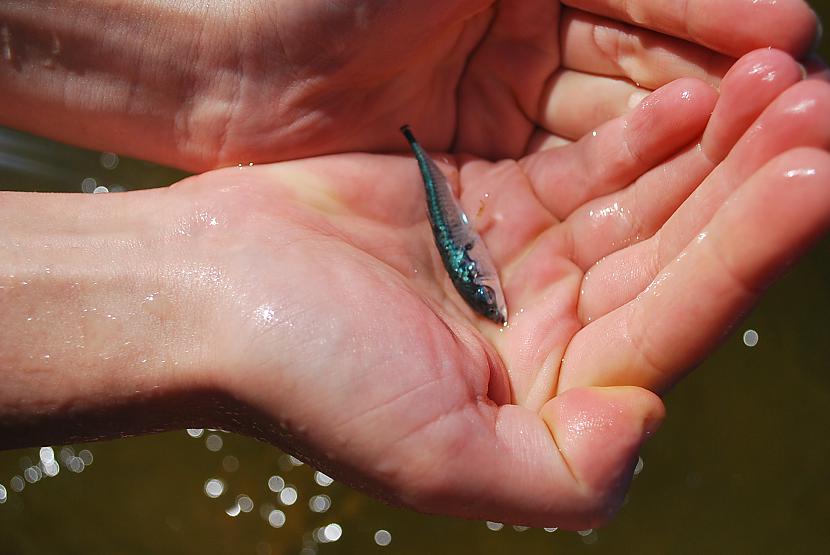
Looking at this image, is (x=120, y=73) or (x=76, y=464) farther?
(x=76, y=464)

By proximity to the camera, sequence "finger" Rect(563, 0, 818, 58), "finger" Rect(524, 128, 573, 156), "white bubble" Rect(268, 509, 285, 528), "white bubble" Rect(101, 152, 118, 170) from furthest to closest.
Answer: "white bubble" Rect(101, 152, 118, 170) < "white bubble" Rect(268, 509, 285, 528) < "finger" Rect(524, 128, 573, 156) < "finger" Rect(563, 0, 818, 58)

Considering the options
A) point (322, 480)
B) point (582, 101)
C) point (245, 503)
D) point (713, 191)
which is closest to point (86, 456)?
point (245, 503)

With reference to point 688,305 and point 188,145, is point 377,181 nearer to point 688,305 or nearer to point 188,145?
point 188,145

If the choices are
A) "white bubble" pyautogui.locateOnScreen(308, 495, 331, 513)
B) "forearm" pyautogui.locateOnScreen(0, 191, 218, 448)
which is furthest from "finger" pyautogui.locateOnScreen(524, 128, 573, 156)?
"white bubble" pyautogui.locateOnScreen(308, 495, 331, 513)

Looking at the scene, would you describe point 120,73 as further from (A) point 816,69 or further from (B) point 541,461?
(A) point 816,69

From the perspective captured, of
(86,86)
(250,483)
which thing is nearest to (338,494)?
(250,483)

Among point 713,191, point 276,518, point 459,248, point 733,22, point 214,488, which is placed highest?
point 733,22

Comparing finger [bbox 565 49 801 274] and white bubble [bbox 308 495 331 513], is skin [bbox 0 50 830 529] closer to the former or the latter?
finger [bbox 565 49 801 274]
